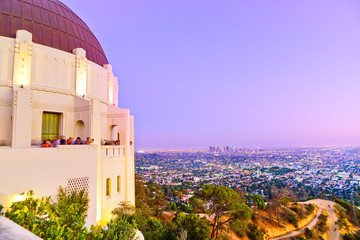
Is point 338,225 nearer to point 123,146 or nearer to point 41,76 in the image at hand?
point 123,146

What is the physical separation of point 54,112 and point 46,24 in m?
5.57


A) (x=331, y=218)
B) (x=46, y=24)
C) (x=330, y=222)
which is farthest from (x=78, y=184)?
(x=331, y=218)

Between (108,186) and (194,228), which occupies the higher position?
(108,186)

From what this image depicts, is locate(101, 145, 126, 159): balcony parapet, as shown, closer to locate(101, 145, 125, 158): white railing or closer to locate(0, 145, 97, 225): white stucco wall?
locate(101, 145, 125, 158): white railing

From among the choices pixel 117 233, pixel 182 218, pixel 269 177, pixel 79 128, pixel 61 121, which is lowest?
pixel 269 177

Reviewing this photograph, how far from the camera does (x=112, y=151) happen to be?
39.5ft

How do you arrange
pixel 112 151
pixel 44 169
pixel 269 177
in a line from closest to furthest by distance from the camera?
1. pixel 44 169
2. pixel 112 151
3. pixel 269 177

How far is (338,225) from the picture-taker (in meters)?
27.1

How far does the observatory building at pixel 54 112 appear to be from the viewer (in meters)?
8.26

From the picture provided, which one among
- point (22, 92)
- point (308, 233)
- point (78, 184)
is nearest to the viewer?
point (78, 184)

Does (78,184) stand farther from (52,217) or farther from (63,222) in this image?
(63,222)

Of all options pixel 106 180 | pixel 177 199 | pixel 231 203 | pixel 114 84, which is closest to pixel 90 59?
pixel 114 84

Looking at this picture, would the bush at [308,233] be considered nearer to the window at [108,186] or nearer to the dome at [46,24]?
the window at [108,186]

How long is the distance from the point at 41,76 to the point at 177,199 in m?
30.8
